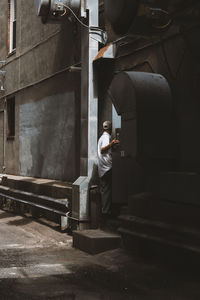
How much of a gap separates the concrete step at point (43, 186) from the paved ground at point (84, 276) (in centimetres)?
198

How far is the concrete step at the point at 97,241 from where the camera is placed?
28.4ft

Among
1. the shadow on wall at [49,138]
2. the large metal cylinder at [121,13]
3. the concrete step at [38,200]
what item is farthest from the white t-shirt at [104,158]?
the large metal cylinder at [121,13]

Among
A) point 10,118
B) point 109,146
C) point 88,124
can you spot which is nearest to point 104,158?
point 109,146

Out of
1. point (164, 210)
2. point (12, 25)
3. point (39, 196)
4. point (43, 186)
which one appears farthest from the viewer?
point (12, 25)

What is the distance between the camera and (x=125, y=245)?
332 inches

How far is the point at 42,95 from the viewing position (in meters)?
14.3

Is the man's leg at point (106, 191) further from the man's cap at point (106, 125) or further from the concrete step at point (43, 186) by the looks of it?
the concrete step at point (43, 186)

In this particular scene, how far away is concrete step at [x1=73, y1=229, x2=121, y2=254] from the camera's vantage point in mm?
8648

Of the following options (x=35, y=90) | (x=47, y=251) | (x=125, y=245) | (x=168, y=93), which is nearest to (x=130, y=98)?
(x=168, y=93)

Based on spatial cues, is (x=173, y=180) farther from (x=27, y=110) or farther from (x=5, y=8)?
(x=5, y=8)

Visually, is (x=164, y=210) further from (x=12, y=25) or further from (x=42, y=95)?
(x=12, y=25)

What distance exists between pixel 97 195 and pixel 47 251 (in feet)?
5.48

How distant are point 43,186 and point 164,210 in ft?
18.8

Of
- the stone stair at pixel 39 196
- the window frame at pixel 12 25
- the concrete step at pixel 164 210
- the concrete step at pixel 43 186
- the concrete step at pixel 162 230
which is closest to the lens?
the concrete step at pixel 162 230
